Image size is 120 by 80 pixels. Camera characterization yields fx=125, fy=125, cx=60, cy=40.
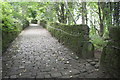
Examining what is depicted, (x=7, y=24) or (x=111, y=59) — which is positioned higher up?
(x=7, y=24)

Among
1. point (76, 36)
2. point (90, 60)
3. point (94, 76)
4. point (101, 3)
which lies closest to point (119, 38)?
point (94, 76)

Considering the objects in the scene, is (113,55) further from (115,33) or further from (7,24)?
(7,24)

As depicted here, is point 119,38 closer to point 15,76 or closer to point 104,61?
point 104,61

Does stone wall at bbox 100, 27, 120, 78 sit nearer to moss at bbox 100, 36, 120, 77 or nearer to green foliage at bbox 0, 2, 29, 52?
moss at bbox 100, 36, 120, 77

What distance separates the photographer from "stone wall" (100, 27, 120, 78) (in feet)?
8.64

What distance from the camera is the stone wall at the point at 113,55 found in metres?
2.63

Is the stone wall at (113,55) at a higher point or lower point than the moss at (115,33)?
lower

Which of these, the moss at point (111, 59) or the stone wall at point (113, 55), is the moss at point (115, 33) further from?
the moss at point (111, 59)

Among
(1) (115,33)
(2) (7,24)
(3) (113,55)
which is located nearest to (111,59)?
(3) (113,55)

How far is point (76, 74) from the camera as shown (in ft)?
10.2

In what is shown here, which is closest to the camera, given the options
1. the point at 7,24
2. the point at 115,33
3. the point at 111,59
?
the point at 115,33

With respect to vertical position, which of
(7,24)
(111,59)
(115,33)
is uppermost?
(7,24)

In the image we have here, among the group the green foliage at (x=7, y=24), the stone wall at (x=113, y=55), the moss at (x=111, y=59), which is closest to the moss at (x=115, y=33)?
the stone wall at (x=113, y=55)

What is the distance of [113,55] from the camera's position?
278cm
